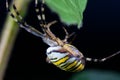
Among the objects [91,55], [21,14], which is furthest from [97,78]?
[91,55]

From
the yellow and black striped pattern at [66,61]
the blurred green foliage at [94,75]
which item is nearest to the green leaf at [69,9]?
the yellow and black striped pattern at [66,61]

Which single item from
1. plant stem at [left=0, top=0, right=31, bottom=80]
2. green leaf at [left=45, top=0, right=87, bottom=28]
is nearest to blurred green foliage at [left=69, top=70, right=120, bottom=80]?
plant stem at [left=0, top=0, right=31, bottom=80]

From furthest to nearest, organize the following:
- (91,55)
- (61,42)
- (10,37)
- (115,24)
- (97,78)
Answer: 1. (115,24)
2. (91,55)
3. (97,78)
4. (10,37)
5. (61,42)

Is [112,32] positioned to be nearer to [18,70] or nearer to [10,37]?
[18,70]

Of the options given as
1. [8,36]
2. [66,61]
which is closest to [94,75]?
[8,36]

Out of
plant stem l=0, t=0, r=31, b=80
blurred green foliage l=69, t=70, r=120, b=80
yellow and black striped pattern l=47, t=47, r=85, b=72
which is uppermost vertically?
plant stem l=0, t=0, r=31, b=80

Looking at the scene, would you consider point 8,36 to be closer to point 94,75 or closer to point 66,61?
point 66,61

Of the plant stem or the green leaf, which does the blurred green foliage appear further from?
the green leaf

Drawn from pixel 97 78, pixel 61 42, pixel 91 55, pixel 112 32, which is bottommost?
pixel 112 32
